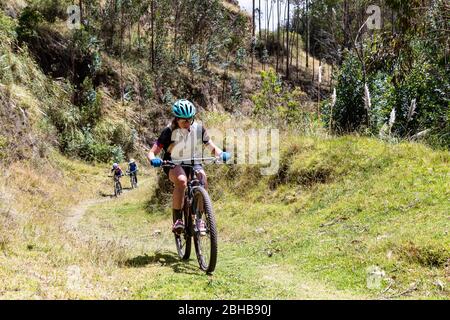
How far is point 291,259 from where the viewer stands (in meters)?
6.77

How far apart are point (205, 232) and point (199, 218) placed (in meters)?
0.24

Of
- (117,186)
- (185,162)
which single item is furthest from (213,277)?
(117,186)

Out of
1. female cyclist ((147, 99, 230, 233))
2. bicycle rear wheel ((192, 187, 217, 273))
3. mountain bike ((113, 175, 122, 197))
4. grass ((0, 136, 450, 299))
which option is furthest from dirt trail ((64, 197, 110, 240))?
bicycle rear wheel ((192, 187, 217, 273))

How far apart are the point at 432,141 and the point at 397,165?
281cm

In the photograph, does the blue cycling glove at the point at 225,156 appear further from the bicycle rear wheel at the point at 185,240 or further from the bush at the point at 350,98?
the bush at the point at 350,98

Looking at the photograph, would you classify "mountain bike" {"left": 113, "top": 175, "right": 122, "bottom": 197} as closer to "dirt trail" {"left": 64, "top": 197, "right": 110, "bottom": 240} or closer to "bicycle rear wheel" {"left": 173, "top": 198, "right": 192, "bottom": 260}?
"dirt trail" {"left": 64, "top": 197, "right": 110, "bottom": 240}

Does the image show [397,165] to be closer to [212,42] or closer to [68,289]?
[68,289]

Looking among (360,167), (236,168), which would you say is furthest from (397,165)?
(236,168)

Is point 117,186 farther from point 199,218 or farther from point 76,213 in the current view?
point 199,218

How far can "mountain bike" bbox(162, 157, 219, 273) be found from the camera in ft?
18.3

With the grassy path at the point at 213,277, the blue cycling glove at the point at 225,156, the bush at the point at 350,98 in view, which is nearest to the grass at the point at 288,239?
the grassy path at the point at 213,277

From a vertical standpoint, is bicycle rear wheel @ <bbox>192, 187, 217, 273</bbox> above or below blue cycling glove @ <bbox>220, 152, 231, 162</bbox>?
below

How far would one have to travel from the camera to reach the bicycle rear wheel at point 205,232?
18.1 ft

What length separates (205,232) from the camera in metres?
5.91
